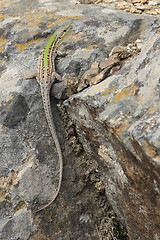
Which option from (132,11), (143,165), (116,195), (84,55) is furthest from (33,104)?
(132,11)

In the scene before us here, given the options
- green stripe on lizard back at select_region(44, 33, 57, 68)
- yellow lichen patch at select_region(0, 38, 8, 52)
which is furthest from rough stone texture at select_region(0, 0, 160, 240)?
green stripe on lizard back at select_region(44, 33, 57, 68)

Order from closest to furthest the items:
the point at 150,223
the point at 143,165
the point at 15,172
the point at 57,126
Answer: the point at 143,165 < the point at 150,223 < the point at 15,172 < the point at 57,126

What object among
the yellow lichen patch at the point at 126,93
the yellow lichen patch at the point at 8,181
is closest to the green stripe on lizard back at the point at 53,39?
the yellow lichen patch at the point at 126,93

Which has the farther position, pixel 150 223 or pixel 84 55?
pixel 84 55

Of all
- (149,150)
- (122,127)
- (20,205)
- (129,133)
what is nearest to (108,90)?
(122,127)

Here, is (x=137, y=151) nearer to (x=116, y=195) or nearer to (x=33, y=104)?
(x=116, y=195)

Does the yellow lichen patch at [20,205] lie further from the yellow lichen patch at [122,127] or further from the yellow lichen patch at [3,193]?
the yellow lichen patch at [122,127]
